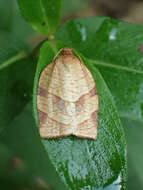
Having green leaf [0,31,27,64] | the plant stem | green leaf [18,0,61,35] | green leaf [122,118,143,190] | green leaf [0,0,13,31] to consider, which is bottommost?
green leaf [122,118,143,190]

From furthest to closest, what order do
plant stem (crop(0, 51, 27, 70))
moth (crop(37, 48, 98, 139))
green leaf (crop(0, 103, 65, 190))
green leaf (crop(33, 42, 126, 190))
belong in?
1. green leaf (crop(0, 103, 65, 190))
2. plant stem (crop(0, 51, 27, 70))
3. moth (crop(37, 48, 98, 139))
4. green leaf (crop(33, 42, 126, 190))

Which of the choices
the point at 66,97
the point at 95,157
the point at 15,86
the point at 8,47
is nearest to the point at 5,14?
the point at 8,47

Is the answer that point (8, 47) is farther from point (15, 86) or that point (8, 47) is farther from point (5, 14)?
point (5, 14)

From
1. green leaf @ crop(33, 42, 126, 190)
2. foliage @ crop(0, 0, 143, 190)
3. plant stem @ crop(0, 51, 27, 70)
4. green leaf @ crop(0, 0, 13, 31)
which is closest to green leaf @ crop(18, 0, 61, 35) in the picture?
foliage @ crop(0, 0, 143, 190)

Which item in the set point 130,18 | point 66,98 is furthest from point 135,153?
point 130,18

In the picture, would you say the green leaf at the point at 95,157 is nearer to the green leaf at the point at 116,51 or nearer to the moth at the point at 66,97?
the moth at the point at 66,97

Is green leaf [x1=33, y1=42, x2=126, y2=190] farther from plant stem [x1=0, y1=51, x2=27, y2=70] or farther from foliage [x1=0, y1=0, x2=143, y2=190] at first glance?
plant stem [x1=0, y1=51, x2=27, y2=70]

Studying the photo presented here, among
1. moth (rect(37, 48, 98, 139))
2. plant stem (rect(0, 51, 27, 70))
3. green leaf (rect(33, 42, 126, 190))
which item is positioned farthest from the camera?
plant stem (rect(0, 51, 27, 70))

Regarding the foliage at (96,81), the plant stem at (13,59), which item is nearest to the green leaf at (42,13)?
the foliage at (96,81)
